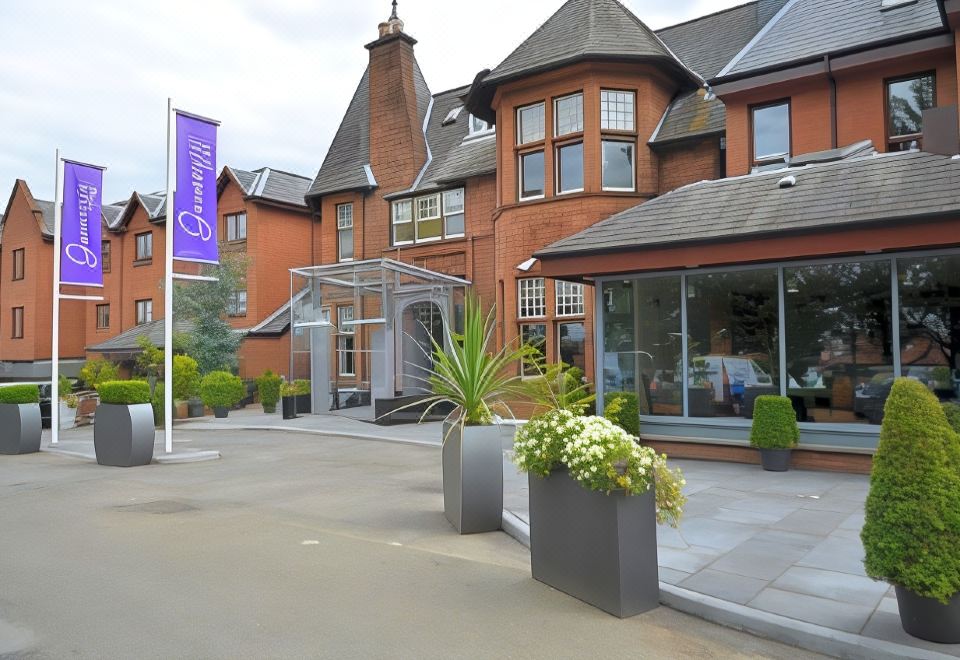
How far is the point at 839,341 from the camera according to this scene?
10.5 meters

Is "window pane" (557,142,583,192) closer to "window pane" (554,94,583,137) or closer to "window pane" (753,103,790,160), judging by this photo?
"window pane" (554,94,583,137)

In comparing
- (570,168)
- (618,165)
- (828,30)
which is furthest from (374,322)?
(828,30)

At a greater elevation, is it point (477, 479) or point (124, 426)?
point (124, 426)

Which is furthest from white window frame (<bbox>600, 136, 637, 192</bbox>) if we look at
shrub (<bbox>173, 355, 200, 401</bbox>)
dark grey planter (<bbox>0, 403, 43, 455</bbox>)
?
shrub (<bbox>173, 355, 200, 401</bbox>)

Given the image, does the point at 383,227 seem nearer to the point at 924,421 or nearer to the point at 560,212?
the point at 560,212

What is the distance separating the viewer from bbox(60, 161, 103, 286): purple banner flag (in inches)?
596

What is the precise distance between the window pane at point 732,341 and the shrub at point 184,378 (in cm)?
1663

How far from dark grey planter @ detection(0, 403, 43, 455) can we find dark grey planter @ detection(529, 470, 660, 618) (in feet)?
44.5

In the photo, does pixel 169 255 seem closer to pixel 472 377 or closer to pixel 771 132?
pixel 472 377

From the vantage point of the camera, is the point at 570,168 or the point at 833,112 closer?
the point at 833,112

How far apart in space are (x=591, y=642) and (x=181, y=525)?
5.06 meters

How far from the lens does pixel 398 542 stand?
270 inches

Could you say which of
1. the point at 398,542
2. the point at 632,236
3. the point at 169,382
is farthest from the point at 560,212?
the point at 398,542

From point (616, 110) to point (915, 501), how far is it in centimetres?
1379
